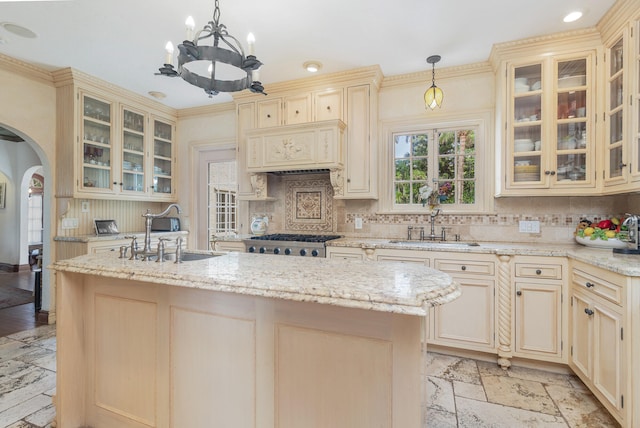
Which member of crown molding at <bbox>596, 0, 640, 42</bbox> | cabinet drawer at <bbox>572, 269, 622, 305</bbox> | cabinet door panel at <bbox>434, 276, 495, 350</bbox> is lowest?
cabinet door panel at <bbox>434, 276, 495, 350</bbox>

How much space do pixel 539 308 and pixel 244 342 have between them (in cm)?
236

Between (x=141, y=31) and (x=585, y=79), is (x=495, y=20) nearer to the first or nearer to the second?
(x=585, y=79)

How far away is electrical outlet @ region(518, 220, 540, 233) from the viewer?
10.00 ft

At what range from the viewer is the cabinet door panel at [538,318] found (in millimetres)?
2467

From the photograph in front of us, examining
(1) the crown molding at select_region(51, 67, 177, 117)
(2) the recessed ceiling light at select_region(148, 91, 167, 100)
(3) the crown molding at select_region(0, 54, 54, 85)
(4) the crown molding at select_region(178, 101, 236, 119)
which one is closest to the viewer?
(3) the crown molding at select_region(0, 54, 54, 85)

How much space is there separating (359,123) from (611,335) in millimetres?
2660

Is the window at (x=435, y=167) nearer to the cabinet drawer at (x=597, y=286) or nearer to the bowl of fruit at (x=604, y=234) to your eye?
the bowl of fruit at (x=604, y=234)

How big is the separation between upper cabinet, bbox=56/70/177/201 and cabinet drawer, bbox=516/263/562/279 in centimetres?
449

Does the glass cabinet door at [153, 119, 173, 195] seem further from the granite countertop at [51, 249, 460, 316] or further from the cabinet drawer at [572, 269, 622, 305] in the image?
the cabinet drawer at [572, 269, 622, 305]

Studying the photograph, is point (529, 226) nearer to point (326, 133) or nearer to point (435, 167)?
point (435, 167)

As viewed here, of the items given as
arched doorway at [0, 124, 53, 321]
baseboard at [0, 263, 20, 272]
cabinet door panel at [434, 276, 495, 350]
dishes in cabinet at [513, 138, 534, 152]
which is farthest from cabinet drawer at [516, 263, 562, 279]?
baseboard at [0, 263, 20, 272]

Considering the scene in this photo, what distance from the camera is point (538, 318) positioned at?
2516 millimetres

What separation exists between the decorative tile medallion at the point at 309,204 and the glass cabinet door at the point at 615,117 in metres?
2.55

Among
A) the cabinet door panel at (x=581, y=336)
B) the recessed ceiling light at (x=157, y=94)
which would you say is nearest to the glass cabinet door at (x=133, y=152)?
the recessed ceiling light at (x=157, y=94)
